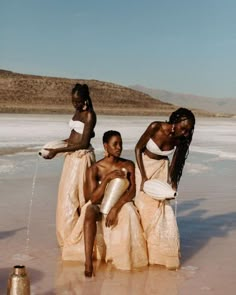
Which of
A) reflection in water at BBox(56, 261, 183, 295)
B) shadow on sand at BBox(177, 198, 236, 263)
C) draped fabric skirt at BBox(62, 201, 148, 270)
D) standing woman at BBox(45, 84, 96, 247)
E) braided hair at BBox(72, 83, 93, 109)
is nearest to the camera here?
reflection in water at BBox(56, 261, 183, 295)

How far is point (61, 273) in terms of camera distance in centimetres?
574

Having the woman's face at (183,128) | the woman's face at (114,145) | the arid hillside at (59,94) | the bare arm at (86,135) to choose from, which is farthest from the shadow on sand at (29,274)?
the arid hillside at (59,94)

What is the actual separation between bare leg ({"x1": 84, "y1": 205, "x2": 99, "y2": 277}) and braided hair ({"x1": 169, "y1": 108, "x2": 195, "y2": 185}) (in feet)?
2.95

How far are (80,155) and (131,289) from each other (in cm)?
147

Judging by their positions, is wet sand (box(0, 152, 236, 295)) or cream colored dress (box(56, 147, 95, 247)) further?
cream colored dress (box(56, 147, 95, 247))

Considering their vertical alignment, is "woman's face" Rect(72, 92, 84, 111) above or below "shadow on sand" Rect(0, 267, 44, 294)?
above

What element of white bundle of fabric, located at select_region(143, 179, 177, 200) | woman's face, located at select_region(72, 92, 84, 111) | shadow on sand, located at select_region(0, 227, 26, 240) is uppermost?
woman's face, located at select_region(72, 92, 84, 111)

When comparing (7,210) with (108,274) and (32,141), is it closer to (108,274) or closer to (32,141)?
(108,274)

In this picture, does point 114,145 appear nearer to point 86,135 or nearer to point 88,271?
point 86,135

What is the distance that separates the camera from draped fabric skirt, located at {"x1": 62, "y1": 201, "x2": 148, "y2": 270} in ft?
18.7

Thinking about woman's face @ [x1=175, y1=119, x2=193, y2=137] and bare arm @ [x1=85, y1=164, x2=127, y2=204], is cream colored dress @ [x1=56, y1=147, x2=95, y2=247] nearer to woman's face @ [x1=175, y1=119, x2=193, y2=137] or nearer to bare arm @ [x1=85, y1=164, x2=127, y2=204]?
bare arm @ [x1=85, y1=164, x2=127, y2=204]

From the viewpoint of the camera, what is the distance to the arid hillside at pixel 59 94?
83.5 meters

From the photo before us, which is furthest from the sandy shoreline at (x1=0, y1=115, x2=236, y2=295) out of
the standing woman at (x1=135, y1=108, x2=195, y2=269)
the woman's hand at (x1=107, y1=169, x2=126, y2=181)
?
the woman's hand at (x1=107, y1=169, x2=126, y2=181)

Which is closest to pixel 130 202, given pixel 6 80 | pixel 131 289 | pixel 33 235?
pixel 131 289
